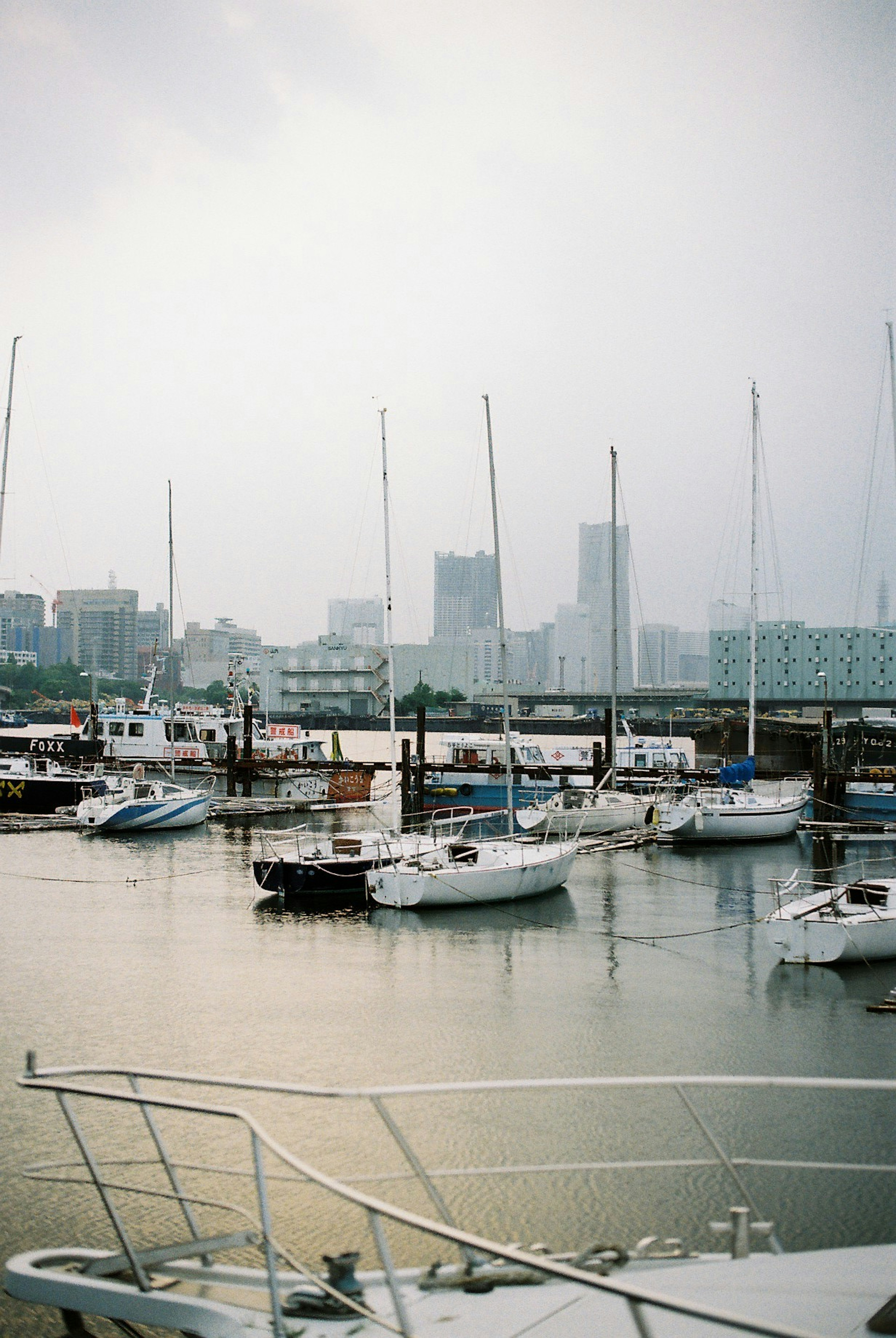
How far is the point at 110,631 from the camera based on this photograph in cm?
17625

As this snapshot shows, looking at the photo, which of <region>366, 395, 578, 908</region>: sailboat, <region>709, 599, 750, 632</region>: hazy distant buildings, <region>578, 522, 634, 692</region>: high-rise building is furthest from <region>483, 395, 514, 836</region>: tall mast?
<region>578, 522, 634, 692</region>: high-rise building

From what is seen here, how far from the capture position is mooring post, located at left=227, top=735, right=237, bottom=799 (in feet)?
138

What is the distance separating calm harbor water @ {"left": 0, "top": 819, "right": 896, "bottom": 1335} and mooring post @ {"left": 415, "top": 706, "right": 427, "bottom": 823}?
12.6 metres

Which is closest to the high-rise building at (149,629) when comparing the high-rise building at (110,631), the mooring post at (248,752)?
the high-rise building at (110,631)

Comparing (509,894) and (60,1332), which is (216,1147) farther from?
(509,894)

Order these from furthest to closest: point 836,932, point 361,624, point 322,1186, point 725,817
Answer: point 361,624
point 725,817
point 836,932
point 322,1186

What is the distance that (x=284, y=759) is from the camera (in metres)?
45.5

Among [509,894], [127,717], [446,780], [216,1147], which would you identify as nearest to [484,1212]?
[216,1147]

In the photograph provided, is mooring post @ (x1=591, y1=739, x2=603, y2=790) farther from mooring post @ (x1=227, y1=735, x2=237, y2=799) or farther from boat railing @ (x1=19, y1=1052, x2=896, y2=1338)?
boat railing @ (x1=19, y1=1052, x2=896, y2=1338)

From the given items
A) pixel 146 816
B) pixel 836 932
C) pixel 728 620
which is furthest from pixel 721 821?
pixel 728 620

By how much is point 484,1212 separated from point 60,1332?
340 centimetres

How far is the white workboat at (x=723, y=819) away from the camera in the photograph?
32.1 meters

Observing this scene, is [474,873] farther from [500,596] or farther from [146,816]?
[146,816]

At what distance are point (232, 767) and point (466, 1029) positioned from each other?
97.9 feet
